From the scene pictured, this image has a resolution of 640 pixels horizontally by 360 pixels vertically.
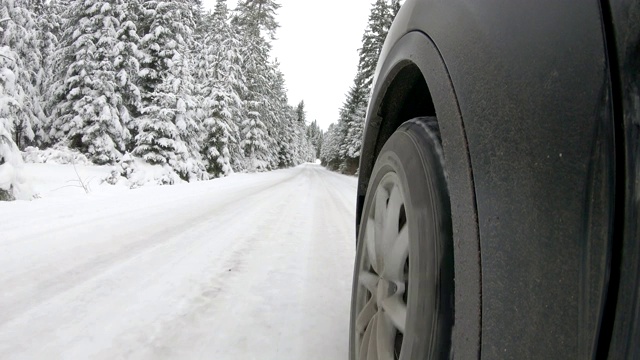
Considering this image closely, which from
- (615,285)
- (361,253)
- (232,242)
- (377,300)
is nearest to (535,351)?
(615,285)

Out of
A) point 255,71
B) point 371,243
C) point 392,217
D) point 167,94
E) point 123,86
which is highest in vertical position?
A: point 255,71

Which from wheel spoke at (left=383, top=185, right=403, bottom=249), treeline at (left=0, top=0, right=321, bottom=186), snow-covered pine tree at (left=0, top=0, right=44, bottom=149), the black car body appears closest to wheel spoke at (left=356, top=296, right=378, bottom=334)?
wheel spoke at (left=383, top=185, right=403, bottom=249)

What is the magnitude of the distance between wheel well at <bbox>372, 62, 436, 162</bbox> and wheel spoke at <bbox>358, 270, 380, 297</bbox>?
23.3 inches

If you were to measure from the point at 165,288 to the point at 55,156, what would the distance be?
1569cm

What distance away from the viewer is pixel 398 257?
1.13 m

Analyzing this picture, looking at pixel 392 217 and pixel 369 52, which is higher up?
pixel 369 52

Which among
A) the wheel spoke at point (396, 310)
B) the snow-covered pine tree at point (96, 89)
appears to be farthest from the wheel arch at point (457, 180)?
the snow-covered pine tree at point (96, 89)

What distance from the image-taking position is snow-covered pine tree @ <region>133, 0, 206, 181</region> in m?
13.8

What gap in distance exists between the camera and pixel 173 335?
1.89 meters

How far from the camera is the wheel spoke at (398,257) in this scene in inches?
43.0

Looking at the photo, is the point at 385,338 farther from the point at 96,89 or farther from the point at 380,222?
the point at 96,89

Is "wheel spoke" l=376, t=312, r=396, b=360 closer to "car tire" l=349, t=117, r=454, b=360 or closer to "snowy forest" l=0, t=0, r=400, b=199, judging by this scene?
"car tire" l=349, t=117, r=454, b=360

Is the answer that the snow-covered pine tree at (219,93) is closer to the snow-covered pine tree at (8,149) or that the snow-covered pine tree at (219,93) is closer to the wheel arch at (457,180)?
the snow-covered pine tree at (8,149)

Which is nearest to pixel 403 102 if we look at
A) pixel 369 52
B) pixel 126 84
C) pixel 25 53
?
pixel 126 84
